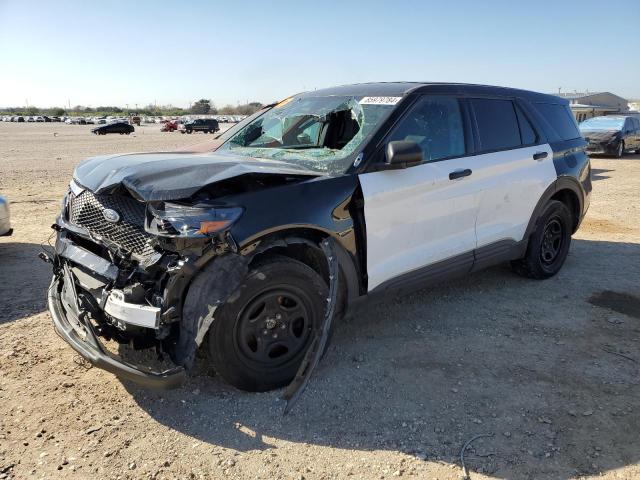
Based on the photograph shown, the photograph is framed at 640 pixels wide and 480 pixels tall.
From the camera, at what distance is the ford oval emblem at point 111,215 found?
10.5 feet

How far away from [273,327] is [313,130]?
6.46 feet

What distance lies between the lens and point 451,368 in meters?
3.66

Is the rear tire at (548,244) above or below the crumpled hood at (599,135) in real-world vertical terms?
below

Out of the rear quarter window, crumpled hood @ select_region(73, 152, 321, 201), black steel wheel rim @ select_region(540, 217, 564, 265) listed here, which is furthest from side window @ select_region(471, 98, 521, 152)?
crumpled hood @ select_region(73, 152, 321, 201)

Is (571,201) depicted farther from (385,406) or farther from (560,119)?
(385,406)

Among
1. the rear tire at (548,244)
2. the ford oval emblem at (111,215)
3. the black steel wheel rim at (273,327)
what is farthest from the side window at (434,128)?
the ford oval emblem at (111,215)

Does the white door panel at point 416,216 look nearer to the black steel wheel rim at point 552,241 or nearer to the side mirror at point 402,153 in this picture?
the side mirror at point 402,153

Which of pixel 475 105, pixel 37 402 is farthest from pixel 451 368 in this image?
pixel 37 402

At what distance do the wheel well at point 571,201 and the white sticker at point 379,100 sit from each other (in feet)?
7.98

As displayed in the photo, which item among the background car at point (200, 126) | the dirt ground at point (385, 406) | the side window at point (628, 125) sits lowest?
the dirt ground at point (385, 406)

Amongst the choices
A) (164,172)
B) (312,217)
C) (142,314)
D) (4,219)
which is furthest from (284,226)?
(4,219)

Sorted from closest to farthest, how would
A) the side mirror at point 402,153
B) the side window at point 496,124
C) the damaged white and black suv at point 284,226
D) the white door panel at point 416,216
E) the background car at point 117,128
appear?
the damaged white and black suv at point 284,226, the side mirror at point 402,153, the white door panel at point 416,216, the side window at point 496,124, the background car at point 117,128

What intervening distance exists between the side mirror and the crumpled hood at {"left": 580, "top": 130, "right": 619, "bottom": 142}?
1809 cm

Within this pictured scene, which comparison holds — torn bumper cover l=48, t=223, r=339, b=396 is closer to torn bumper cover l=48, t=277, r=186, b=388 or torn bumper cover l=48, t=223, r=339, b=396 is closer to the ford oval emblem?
torn bumper cover l=48, t=277, r=186, b=388
